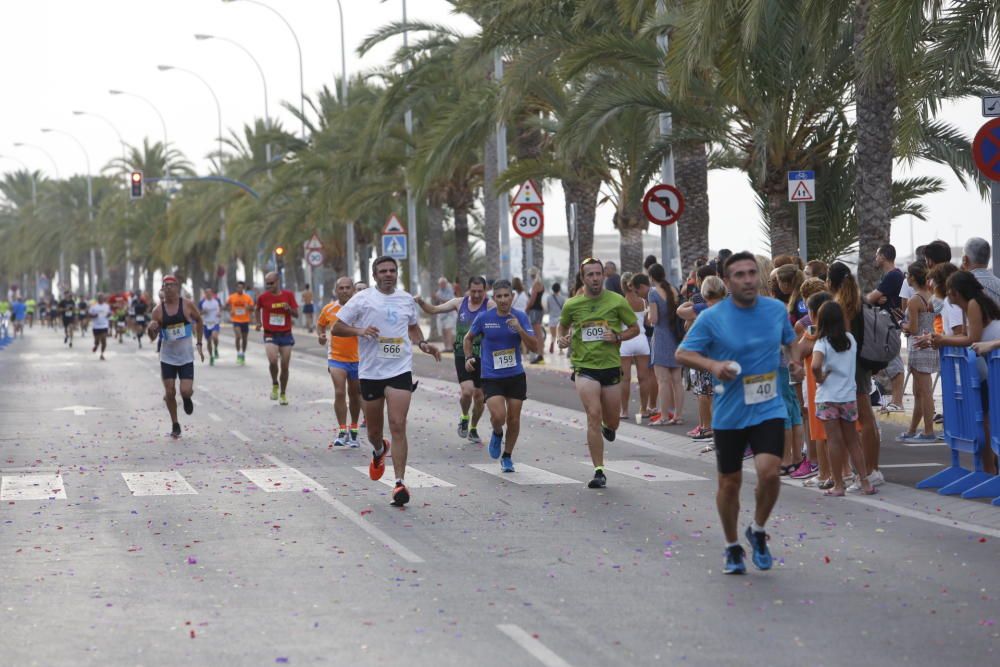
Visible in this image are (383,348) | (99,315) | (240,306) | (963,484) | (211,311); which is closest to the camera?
(963,484)

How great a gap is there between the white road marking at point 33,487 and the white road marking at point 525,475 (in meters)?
3.70

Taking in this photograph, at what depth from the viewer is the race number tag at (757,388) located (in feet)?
29.2

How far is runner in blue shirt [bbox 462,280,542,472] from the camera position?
47.6ft

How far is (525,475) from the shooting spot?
46.3 feet

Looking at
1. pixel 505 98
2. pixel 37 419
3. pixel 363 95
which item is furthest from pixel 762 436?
pixel 363 95

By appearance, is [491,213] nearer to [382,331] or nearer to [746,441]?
[382,331]

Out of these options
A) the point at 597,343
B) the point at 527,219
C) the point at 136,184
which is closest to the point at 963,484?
the point at 597,343

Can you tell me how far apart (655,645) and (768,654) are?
508mm

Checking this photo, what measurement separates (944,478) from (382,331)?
179 inches

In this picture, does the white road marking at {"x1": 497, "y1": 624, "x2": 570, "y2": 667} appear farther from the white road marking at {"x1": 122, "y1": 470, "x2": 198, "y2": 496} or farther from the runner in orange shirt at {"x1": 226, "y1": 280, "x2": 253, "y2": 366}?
the runner in orange shirt at {"x1": 226, "y1": 280, "x2": 253, "y2": 366}

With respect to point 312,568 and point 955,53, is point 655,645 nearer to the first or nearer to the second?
point 312,568

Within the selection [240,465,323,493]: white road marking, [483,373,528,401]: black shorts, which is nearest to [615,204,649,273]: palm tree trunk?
[483,373,528,401]: black shorts

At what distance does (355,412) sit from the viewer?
1719 centimetres

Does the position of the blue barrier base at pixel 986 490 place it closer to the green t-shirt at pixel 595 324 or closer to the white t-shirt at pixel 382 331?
the green t-shirt at pixel 595 324
